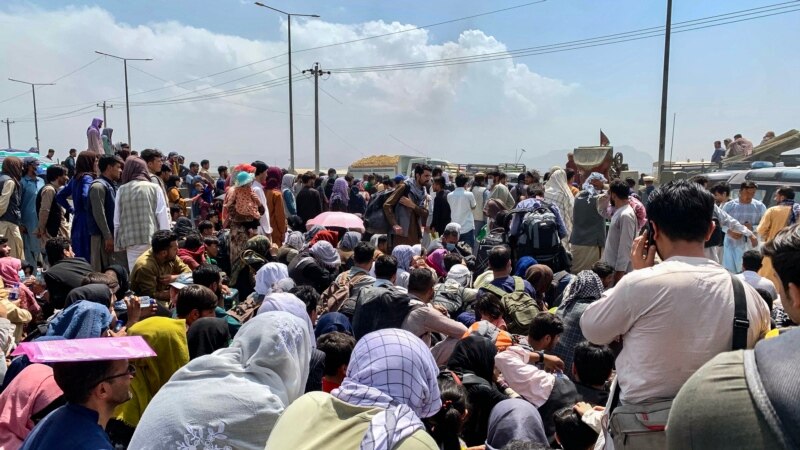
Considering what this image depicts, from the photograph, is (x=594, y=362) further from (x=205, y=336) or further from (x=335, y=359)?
(x=205, y=336)

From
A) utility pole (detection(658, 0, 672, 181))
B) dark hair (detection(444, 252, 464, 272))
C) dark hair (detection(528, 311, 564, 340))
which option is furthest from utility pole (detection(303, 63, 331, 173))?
dark hair (detection(528, 311, 564, 340))

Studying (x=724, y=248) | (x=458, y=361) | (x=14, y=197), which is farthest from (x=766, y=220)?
(x=14, y=197)

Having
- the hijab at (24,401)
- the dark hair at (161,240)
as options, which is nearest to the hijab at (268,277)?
the dark hair at (161,240)

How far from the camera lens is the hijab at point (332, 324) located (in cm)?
446

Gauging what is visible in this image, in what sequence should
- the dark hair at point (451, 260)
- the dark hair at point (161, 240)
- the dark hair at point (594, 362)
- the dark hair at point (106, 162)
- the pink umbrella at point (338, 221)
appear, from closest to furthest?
the dark hair at point (594, 362)
the dark hair at point (161, 240)
the dark hair at point (106, 162)
the dark hair at point (451, 260)
the pink umbrella at point (338, 221)

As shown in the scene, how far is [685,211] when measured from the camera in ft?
7.29

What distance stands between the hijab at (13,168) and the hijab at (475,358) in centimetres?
782

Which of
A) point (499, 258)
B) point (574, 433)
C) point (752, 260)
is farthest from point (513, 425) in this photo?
point (752, 260)

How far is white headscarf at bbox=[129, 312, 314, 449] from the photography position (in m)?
2.41

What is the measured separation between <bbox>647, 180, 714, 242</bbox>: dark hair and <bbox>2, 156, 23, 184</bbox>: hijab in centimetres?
904

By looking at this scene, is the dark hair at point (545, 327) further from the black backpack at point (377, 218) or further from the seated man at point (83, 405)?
the black backpack at point (377, 218)

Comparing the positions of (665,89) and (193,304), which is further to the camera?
(665,89)

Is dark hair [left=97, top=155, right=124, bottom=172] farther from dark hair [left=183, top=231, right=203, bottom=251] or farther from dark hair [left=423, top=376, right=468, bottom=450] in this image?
dark hair [left=423, top=376, right=468, bottom=450]

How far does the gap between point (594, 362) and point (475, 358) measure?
69 cm
